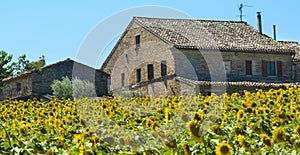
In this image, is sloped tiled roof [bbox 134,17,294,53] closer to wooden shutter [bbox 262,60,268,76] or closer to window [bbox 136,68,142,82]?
wooden shutter [bbox 262,60,268,76]

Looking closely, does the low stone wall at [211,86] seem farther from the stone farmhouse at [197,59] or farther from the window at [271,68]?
the window at [271,68]

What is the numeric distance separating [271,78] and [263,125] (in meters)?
30.3

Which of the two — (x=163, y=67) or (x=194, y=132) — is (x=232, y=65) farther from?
(x=194, y=132)

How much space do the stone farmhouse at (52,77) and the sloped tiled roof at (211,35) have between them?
4.45 m

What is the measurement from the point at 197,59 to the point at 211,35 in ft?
10.3

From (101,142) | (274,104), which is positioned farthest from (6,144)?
(274,104)

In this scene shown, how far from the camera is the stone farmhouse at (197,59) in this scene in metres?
32.6

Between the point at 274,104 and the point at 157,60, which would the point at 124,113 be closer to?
the point at 274,104

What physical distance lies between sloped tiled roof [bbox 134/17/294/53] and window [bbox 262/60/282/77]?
844 millimetres

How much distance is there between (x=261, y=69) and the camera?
35406 mm

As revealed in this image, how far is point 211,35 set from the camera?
3609 cm

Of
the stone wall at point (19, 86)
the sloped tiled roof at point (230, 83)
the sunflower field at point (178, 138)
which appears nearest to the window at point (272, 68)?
the sloped tiled roof at point (230, 83)

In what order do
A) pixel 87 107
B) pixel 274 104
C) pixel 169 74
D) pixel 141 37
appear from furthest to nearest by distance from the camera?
pixel 141 37 → pixel 169 74 → pixel 87 107 → pixel 274 104

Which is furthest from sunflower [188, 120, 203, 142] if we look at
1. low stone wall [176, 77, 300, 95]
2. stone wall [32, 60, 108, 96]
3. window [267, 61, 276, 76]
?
window [267, 61, 276, 76]
